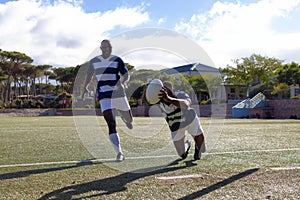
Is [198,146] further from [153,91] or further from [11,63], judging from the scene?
[11,63]

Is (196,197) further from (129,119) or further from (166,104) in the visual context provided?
(129,119)

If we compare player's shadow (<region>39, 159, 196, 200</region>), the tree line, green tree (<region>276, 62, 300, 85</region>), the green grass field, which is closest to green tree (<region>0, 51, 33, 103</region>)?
the tree line

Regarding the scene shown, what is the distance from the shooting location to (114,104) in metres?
5.27

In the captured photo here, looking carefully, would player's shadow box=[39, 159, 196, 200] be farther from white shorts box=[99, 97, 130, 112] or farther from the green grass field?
white shorts box=[99, 97, 130, 112]

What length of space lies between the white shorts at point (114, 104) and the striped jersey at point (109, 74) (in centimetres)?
6

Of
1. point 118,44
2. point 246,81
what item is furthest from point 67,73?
point 118,44

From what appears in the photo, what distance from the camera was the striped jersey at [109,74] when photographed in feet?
17.1

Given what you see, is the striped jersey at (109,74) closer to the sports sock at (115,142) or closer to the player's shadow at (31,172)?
the sports sock at (115,142)

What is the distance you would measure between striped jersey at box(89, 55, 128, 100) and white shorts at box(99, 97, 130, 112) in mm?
63

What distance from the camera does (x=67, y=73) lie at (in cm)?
6544

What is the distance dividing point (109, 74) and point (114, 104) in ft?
1.53

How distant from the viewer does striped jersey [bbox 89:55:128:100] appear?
520 centimetres

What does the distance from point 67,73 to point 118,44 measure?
6195 cm

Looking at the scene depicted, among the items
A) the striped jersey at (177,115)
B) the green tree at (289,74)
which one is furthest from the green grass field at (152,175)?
the green tree at (289,74)
